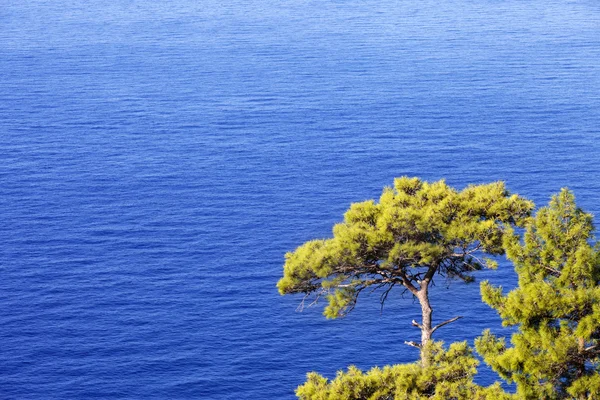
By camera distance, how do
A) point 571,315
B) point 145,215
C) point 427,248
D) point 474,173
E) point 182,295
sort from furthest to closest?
point 474,173
point 145,215
point 182,295
point 427,248
point 571,315

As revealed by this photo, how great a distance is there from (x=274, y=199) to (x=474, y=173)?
1063 inches

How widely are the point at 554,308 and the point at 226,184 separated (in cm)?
9731

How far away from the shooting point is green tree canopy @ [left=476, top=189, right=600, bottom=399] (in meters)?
30.4

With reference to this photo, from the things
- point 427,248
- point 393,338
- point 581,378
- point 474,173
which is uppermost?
point 474,173

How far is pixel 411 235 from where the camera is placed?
33406 millimetres

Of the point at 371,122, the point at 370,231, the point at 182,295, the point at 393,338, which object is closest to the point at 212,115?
the point at 371,122

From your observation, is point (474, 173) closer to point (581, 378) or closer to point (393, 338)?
point (393, 338)

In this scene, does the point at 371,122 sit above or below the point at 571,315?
above

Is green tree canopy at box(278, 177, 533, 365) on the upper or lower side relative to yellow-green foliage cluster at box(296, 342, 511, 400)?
upper

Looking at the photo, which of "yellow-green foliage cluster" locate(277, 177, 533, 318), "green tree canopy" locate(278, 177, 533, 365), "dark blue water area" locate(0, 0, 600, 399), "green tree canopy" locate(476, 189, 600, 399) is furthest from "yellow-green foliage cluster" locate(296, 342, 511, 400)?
"dark blue water area" locate(0, 0, 600, 399)

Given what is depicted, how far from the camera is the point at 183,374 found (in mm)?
80625

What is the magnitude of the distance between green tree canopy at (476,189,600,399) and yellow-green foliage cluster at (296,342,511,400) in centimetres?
122

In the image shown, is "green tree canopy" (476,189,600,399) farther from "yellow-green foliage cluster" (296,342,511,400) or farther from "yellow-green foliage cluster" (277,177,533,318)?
"yellow-green foliage cluster" (277,177,533,318)

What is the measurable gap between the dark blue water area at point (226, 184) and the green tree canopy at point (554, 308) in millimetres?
46992
